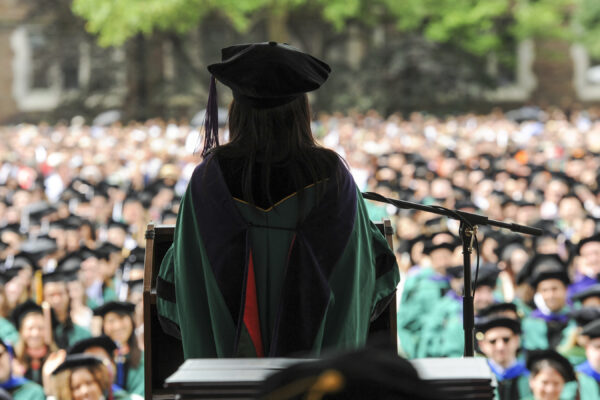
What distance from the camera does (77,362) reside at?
6.29m

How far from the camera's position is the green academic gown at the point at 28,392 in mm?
6583

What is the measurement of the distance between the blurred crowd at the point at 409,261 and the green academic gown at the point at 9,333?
0.07ft

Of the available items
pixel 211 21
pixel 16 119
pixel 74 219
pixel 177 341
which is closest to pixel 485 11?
pixel 211 21

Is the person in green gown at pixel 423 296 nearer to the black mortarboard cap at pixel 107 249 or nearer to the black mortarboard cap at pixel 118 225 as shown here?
the black mortarboard cap at pixel 107 249

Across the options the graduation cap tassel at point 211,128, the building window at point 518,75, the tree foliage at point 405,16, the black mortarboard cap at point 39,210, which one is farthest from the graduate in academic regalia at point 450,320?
the building window at point 518,75

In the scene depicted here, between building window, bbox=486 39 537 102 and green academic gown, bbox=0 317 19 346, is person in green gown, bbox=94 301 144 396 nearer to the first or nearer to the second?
green academic gown, bbox=0 317 19 346

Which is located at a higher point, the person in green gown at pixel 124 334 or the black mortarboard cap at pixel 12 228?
the black mortarboard cap at pixel 12 228

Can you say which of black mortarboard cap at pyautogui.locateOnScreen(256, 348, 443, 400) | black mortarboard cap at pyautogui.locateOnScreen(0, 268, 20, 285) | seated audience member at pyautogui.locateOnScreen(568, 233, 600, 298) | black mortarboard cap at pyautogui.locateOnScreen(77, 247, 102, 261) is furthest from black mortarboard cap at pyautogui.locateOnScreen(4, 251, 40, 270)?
black mortarboard cap at pyautogui.locateOnScreen(256, 348, 443, 400)

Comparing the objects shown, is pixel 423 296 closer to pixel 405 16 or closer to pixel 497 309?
pixel 497 309

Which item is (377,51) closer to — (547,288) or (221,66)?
(547,288)

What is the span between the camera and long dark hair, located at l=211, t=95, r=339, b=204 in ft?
9.28

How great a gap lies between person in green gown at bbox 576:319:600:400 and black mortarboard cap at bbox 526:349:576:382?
0.27m

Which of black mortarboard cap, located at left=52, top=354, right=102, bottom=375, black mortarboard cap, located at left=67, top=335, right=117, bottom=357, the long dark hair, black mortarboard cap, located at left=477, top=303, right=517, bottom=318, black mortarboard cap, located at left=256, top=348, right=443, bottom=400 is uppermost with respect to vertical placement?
the long dark hair

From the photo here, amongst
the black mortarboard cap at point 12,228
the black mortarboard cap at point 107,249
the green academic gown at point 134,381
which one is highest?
the black mortarboard cap at point 12,228
